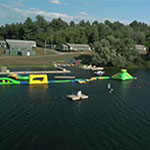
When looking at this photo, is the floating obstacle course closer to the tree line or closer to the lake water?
the lake water

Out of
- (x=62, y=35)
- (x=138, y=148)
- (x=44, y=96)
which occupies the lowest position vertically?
(x=138, y=148)

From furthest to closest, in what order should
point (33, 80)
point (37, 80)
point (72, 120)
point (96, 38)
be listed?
point (96, 38), point (37, 80), point (33, 80), point (72, 120)

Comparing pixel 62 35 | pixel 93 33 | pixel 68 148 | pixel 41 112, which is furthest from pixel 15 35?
pixel 68 148

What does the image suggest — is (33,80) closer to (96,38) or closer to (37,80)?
(37,80)

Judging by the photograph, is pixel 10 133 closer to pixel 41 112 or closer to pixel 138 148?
pixel 41 112

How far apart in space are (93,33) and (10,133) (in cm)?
13015

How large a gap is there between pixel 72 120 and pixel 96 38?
123289 millimetres

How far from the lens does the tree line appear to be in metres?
85.9

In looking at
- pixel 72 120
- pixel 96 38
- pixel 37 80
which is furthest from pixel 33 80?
pixel 96 38

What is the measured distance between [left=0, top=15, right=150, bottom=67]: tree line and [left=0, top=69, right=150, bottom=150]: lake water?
149 ft

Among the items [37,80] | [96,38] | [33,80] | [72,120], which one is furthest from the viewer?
[96,38]

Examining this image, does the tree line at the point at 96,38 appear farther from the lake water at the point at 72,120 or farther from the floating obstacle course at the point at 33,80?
the lake water at the point at 72,120

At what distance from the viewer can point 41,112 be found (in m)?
28.6

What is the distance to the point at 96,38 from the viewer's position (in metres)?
143
